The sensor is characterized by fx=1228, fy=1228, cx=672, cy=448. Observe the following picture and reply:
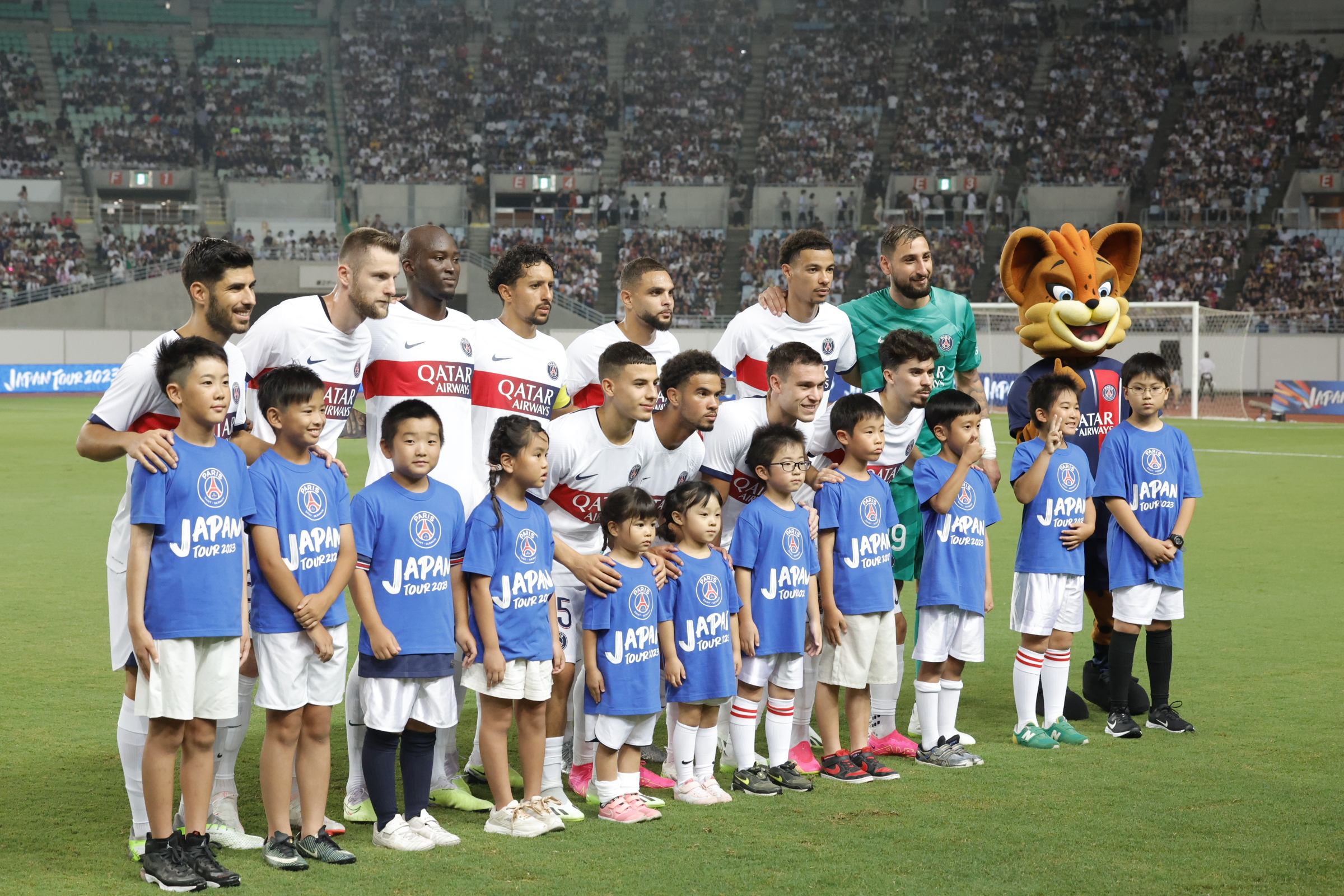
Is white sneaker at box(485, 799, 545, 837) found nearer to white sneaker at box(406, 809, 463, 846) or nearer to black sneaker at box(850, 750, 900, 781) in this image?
white sneaker at box(406, 809, 463, 846)

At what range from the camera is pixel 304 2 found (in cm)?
4978

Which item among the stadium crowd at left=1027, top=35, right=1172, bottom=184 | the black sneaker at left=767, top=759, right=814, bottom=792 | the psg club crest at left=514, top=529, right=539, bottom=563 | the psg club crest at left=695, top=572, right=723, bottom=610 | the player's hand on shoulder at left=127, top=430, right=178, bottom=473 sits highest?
the stadium crowd at left=1027, top=35, right=1172, bottom=184

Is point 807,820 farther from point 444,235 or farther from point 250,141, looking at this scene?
point 250,141

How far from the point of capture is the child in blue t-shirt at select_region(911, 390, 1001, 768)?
5.86 m

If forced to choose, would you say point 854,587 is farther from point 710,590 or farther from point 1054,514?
point 1054,514

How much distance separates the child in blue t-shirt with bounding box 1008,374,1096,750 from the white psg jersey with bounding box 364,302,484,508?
2.76 metres

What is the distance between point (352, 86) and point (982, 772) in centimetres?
4755

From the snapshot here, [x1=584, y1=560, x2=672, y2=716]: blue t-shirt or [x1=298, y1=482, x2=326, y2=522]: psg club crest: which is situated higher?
[x1=298, y1=482, x2=326, y2=522]: psg club crest

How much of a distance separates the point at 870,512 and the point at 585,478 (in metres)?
1.38

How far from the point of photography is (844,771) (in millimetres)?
5523

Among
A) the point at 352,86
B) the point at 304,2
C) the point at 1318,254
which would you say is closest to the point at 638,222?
the point at 352,86

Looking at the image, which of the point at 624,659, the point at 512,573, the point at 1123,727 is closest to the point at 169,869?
the point at 512,573

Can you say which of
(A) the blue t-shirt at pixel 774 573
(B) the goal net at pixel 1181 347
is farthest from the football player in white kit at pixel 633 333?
(B) the goal net at pixel 1181 347

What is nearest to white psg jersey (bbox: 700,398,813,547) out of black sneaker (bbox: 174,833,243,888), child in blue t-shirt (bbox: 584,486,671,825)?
child in blue t-shirt (bbox: 584,486,671,825)
